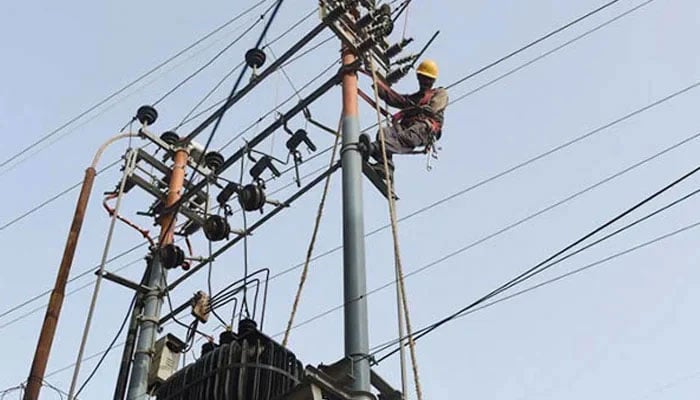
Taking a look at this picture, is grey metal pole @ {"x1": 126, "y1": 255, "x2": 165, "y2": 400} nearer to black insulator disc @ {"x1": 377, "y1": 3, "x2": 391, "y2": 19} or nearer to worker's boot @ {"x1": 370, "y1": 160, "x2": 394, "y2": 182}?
worker's boot @ {"x1": 370, "y1": 160, "x2": 394, "y2": 182}

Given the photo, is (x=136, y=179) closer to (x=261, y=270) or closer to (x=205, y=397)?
(x=261, y=270)

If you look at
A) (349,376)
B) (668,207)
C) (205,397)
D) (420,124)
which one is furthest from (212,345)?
(668,207)

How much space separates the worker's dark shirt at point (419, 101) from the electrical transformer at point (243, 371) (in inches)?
111

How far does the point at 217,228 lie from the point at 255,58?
170cm

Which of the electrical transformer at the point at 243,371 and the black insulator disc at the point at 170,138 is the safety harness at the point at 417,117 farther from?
the black insulator disc at the point at 170,138

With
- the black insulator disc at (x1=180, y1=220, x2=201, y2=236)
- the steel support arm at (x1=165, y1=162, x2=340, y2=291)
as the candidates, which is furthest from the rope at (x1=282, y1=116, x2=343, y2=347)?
the black insulator disc at (x1=180, y1=220, x2=201, y2=236)

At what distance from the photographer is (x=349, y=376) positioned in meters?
5.42

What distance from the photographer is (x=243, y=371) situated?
19.2 ft

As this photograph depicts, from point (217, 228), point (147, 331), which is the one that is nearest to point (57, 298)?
point (147, 331)

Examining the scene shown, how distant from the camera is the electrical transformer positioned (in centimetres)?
578

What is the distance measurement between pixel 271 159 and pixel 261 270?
4.35 feet

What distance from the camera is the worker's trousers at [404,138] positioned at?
292 inches

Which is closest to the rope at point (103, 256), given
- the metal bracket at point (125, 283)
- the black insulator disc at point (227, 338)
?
the metal bracket at point (125, 283)

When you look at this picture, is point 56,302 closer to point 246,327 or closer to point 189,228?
point 189,228
